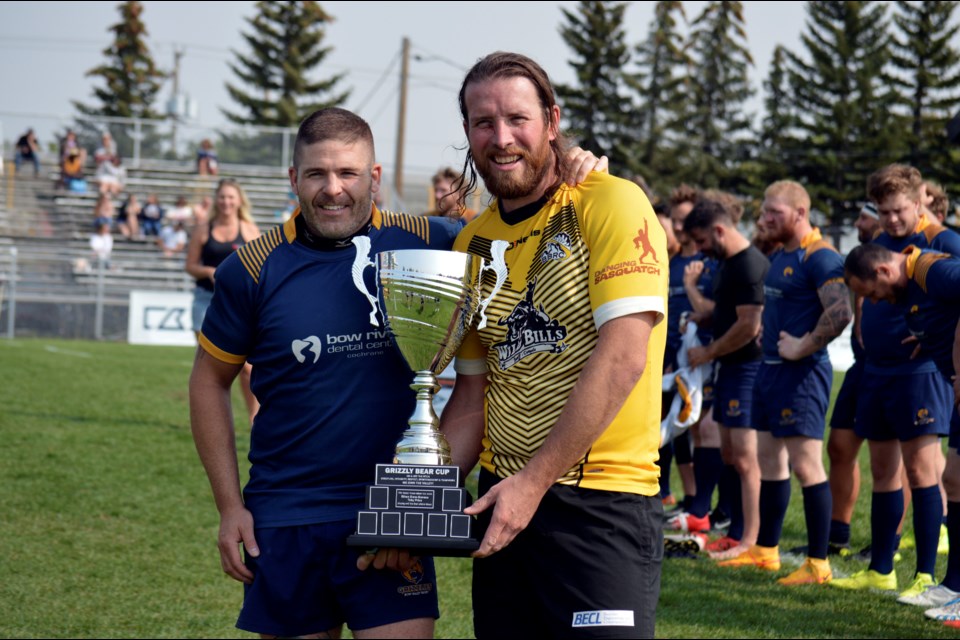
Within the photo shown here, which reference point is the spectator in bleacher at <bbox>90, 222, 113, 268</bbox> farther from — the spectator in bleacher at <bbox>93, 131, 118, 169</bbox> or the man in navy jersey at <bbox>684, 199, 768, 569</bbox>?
the man in navy jersey at <bbox>684, 199, 768, 569</bbox>

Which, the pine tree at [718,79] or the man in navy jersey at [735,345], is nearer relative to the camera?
the man in navy jersey at [735,345]

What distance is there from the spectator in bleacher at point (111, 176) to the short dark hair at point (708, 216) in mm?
25592

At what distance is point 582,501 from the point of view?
9.26 ft

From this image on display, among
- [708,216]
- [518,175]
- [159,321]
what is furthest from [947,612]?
[159,321]

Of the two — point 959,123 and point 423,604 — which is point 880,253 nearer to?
point 959,123

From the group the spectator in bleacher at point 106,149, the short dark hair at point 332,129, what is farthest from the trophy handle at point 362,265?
the spectator in bleacher at point 106,149

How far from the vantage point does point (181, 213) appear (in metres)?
29.8

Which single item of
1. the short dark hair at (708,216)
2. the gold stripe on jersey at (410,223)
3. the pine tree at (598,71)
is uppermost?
the pine tree at (598,71)

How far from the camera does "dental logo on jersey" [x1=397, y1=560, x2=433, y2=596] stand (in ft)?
10.3

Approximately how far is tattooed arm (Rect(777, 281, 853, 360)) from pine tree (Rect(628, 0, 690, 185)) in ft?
146

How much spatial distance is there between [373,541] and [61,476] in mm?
6409

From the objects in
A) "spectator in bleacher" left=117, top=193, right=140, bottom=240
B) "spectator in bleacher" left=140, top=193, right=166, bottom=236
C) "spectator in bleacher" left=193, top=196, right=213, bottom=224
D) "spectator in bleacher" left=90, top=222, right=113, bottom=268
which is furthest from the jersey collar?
"spectator in bleacher" left=140, top=193, right=166, bottom=236

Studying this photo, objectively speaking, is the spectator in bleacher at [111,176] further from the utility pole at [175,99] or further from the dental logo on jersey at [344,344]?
the dental logo on jersey at [344,344]

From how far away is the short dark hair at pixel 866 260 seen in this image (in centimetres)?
567
